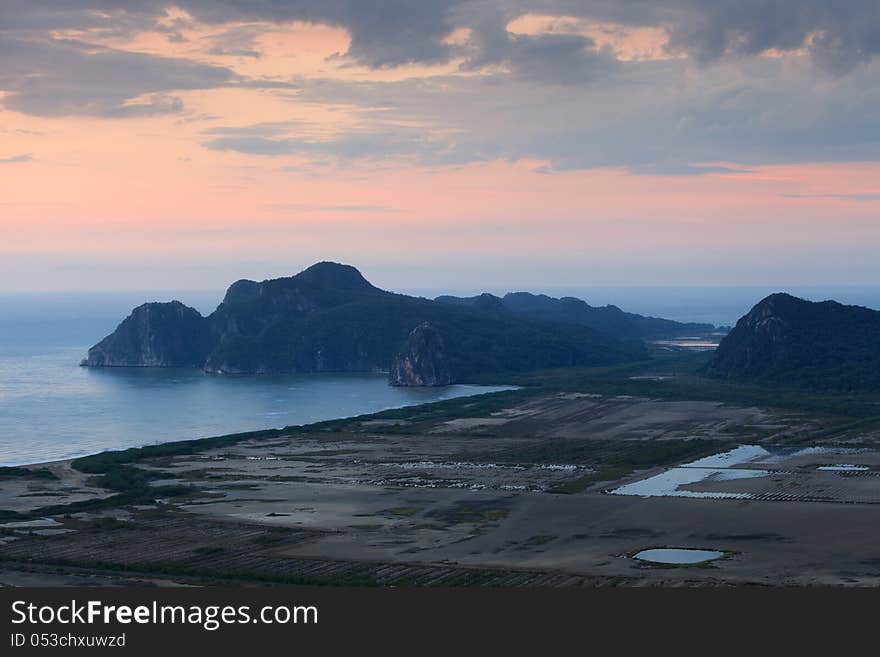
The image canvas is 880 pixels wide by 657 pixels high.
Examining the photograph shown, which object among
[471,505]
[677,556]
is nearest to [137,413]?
[471,505]

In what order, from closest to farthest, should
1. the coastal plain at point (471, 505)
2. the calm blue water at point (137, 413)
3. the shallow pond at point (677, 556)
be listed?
the coastal plain at point (471, 505) → the shallow pond at point (677, 556) → the calm blue water at point (137, 413)

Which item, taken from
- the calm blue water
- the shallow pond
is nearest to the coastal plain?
the shallow pond

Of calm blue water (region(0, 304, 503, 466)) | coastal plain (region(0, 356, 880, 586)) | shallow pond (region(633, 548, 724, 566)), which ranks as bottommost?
shallow pond (region(633, 548, 724, 566))

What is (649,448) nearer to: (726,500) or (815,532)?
(726,500)

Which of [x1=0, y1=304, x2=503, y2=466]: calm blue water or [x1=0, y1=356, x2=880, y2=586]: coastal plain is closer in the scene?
[x1=0, y1=356, x2=880, y2=586]: coastal plain

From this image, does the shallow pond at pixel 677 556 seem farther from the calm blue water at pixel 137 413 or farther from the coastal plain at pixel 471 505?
the calm blue water at pixel 137 413

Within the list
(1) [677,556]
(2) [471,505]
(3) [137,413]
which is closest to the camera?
(1) [677,556]

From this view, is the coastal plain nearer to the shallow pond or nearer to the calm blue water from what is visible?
the shallow pond

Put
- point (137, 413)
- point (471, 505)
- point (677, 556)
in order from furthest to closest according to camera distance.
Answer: point (137, 413)
point (471, 505)
point (677, 556)

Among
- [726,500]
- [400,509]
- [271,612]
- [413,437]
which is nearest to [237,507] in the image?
[400,509]

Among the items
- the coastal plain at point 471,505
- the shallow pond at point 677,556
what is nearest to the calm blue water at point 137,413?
the coastal plain at point 471,505

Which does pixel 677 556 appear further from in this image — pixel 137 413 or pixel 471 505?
pixel 137 413
